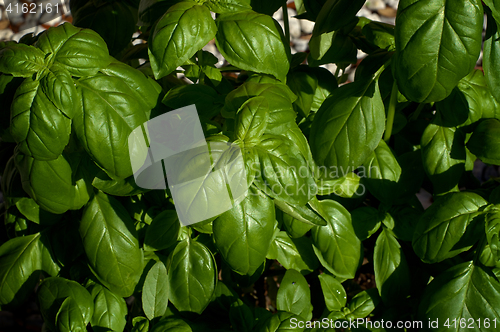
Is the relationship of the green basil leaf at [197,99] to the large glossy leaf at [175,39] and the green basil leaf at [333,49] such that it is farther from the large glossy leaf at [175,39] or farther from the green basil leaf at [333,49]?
the green basil leaf at [333,49]

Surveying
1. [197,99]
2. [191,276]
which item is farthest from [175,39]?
[191,276]

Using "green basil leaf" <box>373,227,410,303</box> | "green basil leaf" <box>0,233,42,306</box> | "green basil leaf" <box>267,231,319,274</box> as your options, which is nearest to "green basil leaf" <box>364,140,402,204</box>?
"green basil leaf" <box>373,227,410,303</box>

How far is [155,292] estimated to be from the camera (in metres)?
0.83

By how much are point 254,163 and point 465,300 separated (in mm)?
532

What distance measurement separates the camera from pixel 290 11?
2.70m

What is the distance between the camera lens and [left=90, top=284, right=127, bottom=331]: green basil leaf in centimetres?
87

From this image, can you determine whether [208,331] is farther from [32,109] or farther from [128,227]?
[32,109]

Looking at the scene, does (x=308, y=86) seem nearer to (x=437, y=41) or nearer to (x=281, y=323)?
(x=437, y=41)

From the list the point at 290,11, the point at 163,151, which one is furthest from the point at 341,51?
the point at 290,11

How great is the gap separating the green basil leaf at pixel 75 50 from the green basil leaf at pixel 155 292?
405 mm

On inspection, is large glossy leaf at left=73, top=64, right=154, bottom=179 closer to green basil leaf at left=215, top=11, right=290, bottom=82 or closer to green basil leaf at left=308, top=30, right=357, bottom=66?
green basil leaf at left=215, top=11, right=290, bottom=82

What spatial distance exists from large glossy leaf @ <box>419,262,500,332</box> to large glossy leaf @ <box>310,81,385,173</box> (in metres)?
0.32

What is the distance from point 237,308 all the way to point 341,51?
62 centimetres

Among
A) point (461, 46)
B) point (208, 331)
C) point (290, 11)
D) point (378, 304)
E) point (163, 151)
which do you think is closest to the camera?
point (461, 46)
